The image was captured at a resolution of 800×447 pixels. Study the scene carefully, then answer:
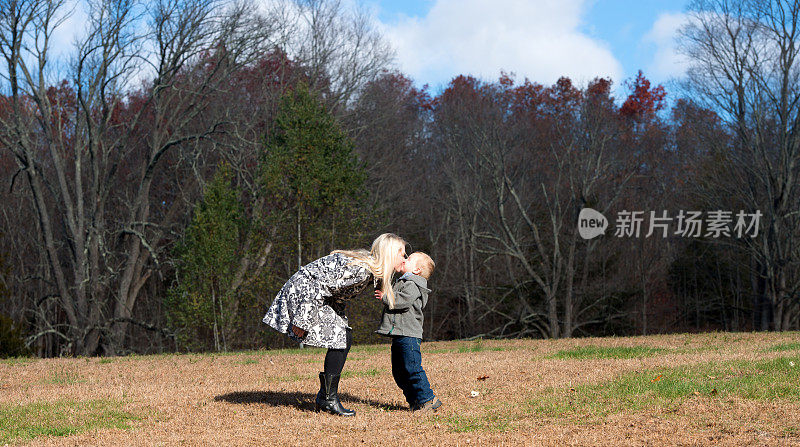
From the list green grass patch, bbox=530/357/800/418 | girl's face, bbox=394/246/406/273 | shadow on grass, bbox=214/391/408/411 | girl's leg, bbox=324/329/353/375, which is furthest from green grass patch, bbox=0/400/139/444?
green grass patch, bbox=530/357/800/418

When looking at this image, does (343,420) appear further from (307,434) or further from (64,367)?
→ (64,367)

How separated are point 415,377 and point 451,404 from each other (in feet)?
2.04

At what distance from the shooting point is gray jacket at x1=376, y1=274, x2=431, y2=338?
661 centimetres

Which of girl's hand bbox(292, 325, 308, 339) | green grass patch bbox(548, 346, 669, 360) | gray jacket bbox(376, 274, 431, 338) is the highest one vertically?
gray jacket bbox(376, 274, 431, 338)

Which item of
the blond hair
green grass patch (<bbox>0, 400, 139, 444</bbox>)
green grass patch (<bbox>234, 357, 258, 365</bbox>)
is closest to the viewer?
green grass patch (<bbox>0, 400, 139, 444</bbox>)

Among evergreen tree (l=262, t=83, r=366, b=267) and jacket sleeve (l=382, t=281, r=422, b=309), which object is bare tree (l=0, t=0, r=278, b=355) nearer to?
evergreen tree (l=262, t=83, r=366, b=267)

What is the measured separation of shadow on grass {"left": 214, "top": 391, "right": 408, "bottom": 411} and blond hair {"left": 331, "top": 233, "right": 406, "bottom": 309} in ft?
4.52

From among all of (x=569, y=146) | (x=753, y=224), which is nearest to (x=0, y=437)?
(x=569, y=146)

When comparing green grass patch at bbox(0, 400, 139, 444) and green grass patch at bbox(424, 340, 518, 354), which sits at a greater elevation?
green grass patch at bbox(424, 340, 518, 354)

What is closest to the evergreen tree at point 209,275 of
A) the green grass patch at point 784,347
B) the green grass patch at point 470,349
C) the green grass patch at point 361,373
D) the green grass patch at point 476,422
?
the green grass patch at point 470,349

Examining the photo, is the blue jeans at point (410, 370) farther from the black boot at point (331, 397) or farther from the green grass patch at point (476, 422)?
the black boot at point (331, 397)

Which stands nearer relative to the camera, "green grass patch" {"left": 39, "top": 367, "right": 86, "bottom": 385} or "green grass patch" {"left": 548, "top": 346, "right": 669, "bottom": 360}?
"green grass patch" {"left": 39, "top": 367, "right": 86, "bottom": 385}

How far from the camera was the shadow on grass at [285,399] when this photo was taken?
729cm

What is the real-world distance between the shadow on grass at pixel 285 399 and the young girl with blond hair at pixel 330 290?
709 millimetres
